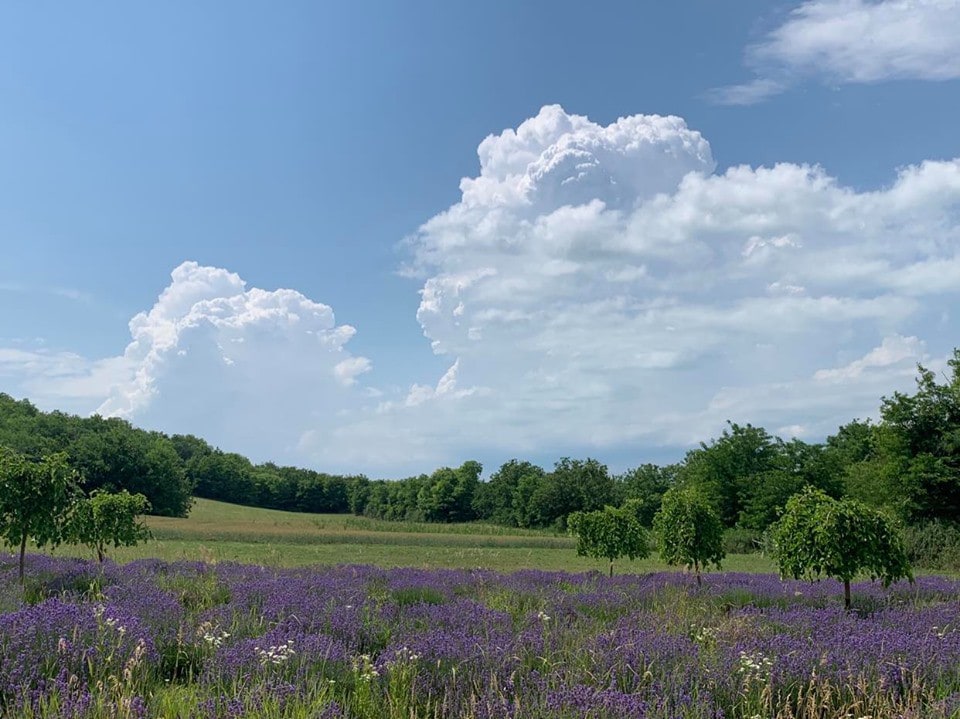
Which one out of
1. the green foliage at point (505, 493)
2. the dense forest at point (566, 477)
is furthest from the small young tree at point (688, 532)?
the green foliage at point (505, 493)

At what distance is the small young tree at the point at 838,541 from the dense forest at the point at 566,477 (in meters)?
2.86

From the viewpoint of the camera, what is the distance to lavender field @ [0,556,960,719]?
466 cm

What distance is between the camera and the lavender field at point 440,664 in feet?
15.3

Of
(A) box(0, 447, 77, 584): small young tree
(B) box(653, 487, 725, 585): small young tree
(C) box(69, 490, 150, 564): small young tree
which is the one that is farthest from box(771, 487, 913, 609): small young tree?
(C) box(69, 490, 150, 564): small young tree

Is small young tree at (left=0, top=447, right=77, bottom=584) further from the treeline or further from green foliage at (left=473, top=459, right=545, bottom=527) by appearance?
green foliage at (left=473, top=459, right=545, bottom=527)

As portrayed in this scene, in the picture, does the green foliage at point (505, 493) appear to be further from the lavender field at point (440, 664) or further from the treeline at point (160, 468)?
the lavender field at point (440, 664)

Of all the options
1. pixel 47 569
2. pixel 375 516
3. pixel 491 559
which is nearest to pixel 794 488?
pixel 491 559

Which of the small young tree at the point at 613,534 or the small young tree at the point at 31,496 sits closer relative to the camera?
the small young tree at the point at 31,496

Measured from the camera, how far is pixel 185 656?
6.52 m

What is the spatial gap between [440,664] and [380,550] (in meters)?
34.0

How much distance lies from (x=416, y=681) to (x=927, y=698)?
416 centimetres

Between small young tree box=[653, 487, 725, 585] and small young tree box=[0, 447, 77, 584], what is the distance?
13.1m

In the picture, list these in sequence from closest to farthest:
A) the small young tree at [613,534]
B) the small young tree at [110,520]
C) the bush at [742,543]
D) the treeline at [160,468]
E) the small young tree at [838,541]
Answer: the small young tree at [838,541] → the small young tree at [110,520] → the small young tree at [613,534] → the bush at [742,543] → the treeline at [160,468]

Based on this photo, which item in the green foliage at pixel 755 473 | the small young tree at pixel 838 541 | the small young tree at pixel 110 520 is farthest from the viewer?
the green foliage at pixel 755 473
